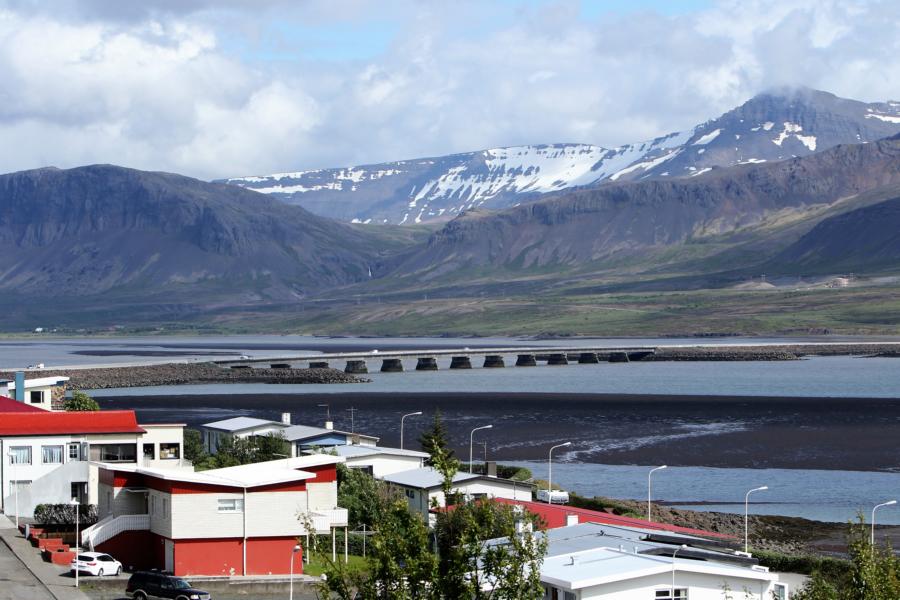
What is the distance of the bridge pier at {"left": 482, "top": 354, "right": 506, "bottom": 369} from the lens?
192 m

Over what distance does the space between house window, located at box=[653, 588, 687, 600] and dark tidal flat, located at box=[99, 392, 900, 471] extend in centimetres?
5373

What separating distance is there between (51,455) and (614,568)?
28.0 meters

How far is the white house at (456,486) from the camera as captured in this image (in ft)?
173

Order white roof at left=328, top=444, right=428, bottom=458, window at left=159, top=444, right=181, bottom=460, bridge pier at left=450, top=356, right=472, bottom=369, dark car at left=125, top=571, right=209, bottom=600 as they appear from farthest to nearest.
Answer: bridge pier at left=450, top=356, right=472, bottom=369 < white roof at left=328, top=444, right=428, bottom=458 < window at left=159, top=444, right=181, bottom=460 < dark car at left=125, top=571, right=209, bottom=600

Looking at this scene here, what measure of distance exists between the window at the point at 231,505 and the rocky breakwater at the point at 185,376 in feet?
367

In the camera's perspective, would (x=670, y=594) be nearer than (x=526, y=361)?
Yes

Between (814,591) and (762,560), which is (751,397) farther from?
(814,591)

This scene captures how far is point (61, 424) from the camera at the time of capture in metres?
52.7

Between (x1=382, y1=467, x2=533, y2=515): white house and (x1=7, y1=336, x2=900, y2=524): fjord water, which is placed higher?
(x1=382, y1=467, x2=533, y2=515): white house

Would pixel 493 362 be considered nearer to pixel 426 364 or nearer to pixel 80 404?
pixel 426 364

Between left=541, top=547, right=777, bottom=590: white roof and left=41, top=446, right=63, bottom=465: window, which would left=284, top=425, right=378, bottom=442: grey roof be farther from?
left=541, top=547, right=777, bottom=590: white roof

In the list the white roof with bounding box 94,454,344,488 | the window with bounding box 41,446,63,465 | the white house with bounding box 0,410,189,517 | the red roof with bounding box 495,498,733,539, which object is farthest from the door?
the window with bounding box 41,446,63,465

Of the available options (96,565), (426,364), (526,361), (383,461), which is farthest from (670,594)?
(526,361)

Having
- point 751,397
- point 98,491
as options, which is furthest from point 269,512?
point 751,397
